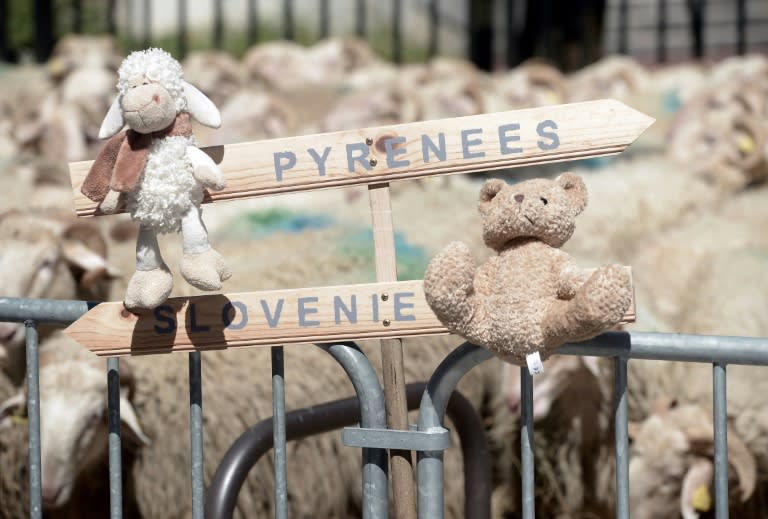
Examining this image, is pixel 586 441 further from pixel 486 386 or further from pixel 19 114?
pixel 19 114

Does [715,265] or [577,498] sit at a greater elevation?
[715,265]

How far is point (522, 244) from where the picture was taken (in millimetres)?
1468

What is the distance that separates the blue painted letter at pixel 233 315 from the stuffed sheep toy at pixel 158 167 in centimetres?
4

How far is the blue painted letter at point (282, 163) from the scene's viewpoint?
1.57m

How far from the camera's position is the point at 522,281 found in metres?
1.44

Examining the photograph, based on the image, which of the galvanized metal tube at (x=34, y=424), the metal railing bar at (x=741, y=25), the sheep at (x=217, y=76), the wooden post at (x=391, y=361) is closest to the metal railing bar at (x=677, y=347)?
the wooden post at (x=391, y=361)

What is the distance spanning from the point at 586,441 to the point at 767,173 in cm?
262

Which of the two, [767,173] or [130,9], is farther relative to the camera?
[130,9]

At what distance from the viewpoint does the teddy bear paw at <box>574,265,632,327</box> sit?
4.39ft

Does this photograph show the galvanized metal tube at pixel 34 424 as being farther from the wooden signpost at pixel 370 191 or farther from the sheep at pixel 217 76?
the sheep at pixel 217 76

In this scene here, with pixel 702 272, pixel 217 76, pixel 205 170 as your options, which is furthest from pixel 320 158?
pixel 217 76

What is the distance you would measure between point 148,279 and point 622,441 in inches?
25.8

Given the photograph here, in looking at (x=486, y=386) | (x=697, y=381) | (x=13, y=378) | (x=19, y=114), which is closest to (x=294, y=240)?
(x=486, y=386)

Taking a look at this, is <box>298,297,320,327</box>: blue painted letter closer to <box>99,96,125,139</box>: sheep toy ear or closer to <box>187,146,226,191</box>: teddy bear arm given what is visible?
<box>187,146,226,191</box>: teddy bear arm
